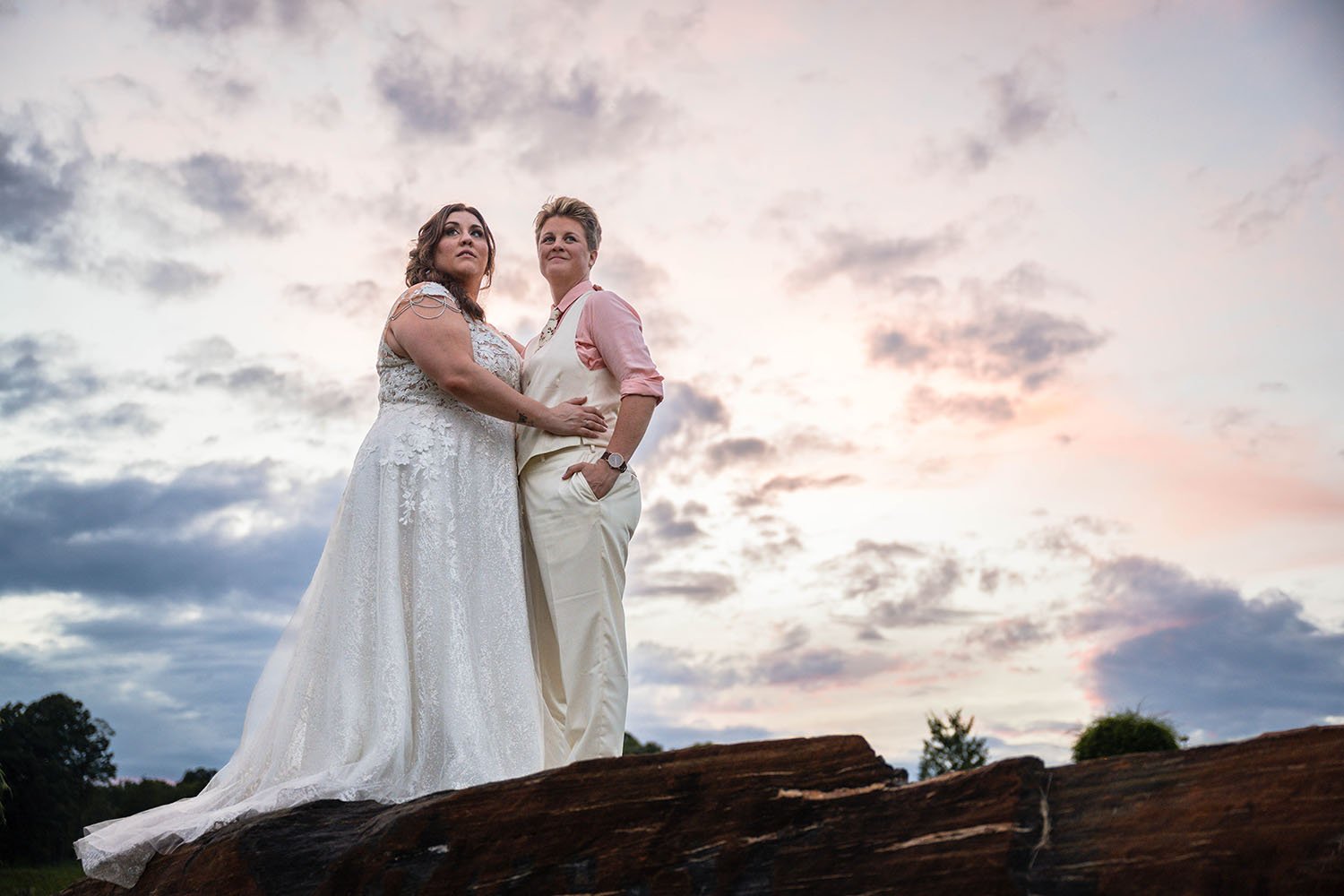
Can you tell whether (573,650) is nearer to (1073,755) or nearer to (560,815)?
(560,815)

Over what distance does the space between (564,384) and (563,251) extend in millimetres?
930

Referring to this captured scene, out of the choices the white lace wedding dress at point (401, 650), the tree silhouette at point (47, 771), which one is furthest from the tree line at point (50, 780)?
the white lace wedding dress at point (401, 650)

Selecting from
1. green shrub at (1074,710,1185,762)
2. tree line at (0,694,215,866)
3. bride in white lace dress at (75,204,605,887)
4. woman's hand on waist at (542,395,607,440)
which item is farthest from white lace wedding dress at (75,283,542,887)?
green shrub at (1074,710,1185,762)

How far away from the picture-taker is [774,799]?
475 centimetres

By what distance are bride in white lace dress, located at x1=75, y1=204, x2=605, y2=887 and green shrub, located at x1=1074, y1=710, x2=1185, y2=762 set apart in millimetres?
10773

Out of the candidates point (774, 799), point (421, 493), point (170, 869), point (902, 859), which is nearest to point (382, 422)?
point (421, 493)

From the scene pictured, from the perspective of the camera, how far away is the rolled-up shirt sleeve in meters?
6.90

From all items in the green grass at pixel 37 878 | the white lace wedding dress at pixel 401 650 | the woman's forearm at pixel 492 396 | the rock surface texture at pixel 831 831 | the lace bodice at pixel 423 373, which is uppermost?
the lace bodice at pixel 423 373

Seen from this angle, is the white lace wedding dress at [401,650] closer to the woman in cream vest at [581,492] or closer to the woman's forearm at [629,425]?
the woman in cream vest at [581,492]

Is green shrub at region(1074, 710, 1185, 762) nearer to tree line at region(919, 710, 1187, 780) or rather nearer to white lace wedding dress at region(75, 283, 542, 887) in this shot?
tree line at region(919, 710, 1187, 780)

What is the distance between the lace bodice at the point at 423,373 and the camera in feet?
23.3

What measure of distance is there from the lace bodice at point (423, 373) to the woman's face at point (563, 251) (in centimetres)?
55

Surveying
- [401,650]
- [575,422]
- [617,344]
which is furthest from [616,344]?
[401,650]

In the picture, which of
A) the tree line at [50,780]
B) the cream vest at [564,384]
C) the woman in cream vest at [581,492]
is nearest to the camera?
the woman in cream vest at [581,492]
